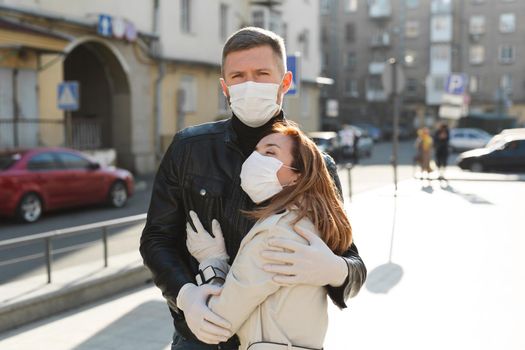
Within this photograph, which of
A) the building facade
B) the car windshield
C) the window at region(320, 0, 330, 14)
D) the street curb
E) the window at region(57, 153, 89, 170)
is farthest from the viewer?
the window at region(320, 0, 330, 14)

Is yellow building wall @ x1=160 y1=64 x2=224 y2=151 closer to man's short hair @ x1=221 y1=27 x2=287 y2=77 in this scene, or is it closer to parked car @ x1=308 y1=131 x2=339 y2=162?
parked car @ x1=308 y1=131 x2=339 y2=162

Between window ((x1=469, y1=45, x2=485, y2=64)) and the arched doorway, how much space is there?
155 ft

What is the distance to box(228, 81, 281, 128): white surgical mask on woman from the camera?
2.43m

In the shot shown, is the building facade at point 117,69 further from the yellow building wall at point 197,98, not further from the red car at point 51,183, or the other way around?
the red car at point 51,183

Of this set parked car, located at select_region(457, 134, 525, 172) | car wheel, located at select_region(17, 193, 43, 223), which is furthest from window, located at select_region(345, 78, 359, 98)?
car wheel, located at select_region(17, 193, 43, 223)

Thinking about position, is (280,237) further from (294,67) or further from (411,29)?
(411,29)

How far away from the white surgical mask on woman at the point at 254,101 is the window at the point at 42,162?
37.6 feet

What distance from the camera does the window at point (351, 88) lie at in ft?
219

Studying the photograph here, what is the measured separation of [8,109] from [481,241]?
1404cm

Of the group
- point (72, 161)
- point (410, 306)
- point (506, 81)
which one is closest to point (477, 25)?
point (506, 81)

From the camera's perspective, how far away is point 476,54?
209 feet

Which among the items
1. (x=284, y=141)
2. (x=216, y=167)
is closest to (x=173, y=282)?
(x=216, y=167)

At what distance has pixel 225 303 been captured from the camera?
84.9 inches

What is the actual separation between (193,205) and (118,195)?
13.5 metres
